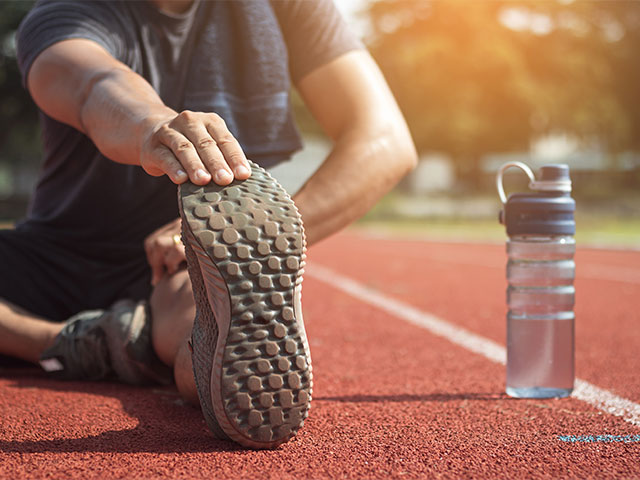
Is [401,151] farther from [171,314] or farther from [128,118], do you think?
[128,118]

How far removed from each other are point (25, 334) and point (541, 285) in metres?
1.91

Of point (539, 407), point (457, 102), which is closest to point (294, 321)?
point (539, 407)

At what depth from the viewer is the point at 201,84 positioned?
3.07m

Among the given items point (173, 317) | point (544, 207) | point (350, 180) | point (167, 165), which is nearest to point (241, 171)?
point (167, 165)

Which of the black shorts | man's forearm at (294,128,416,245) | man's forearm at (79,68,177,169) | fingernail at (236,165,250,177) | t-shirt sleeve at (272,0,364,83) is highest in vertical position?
t-shirt sleeve at (272,0,364,83)

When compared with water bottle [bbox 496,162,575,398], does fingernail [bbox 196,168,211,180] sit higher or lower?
higher

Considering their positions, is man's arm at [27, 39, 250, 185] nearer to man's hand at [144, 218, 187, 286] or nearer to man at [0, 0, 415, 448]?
man at [0, 0, 415, 448]

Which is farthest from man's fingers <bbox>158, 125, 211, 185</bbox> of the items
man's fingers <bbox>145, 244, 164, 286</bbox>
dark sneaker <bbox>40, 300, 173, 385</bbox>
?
dark sneaker <bbox>40, 300, 173, 385</bbox>

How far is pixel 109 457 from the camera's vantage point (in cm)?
183

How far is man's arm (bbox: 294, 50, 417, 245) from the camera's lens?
277 cm

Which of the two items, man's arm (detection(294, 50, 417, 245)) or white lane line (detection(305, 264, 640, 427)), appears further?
man's arm (detection(294, 50, 417, 245))

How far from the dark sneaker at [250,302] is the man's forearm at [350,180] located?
92 cm

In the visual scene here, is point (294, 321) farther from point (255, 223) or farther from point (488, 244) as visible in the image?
point (488, 244)

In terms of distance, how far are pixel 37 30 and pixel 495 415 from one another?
6.59 feet
